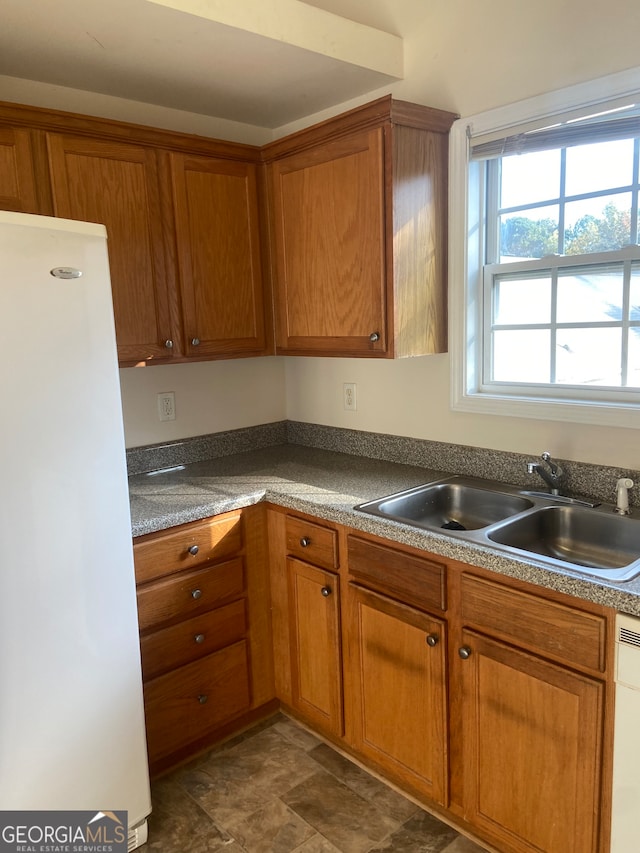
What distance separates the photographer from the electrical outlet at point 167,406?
2582 millimetres

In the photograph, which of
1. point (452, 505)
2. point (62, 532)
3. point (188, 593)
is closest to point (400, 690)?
point (452, 505)

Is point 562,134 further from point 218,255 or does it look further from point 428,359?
point 218,255

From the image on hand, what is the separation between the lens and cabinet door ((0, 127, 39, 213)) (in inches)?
74.8

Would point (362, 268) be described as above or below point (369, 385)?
above

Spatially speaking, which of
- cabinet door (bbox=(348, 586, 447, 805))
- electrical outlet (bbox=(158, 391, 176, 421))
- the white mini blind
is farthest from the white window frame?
electrical outlet (bbox=(158, 391, 176, 421))

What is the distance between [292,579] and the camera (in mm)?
2236

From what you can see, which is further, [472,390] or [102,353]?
[472,390]

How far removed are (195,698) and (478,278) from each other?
172 centimetres

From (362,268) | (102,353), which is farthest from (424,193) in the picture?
(102,353)

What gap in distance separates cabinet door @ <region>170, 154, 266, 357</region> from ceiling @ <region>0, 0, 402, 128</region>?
0.92 feet

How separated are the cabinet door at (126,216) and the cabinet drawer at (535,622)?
4.42ft

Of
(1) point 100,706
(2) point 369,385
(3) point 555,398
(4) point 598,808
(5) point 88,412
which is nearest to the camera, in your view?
(4) point 598,808

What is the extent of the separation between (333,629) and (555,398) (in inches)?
40.8

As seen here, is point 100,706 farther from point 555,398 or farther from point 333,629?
point 555,398
